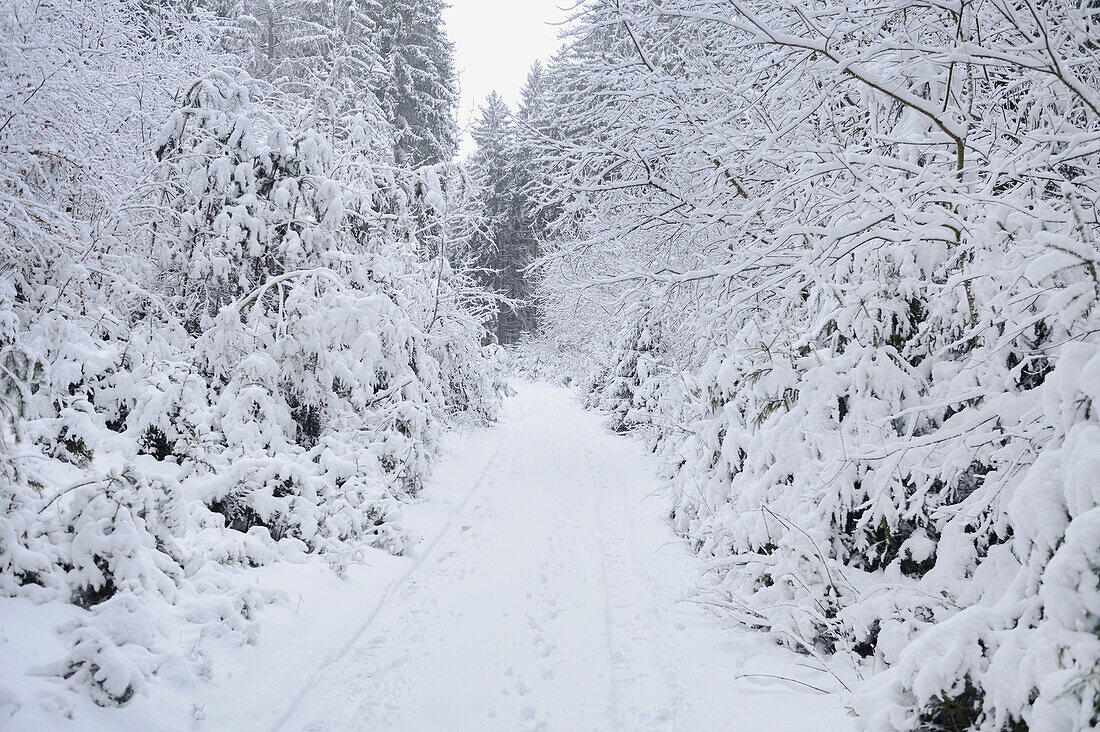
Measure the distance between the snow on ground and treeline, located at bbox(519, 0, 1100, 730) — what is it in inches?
19.4

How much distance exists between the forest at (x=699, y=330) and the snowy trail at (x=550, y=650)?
1.05 ft

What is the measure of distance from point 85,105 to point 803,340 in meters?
8.26

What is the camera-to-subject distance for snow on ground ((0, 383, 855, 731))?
331cm

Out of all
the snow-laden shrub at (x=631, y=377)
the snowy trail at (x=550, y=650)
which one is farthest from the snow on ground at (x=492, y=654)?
the snow-laden shrub at (x=631, y=377)

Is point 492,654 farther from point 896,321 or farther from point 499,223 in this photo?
point 499,223

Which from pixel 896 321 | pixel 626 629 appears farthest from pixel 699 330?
pixel 626 629

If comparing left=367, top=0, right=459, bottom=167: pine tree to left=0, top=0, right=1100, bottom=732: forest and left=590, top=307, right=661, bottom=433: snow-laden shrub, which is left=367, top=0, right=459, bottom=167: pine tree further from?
left=0, top=0, right=1100, bottom=732: forest

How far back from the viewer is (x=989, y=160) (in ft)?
9.41

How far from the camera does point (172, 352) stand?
6582 millimetres

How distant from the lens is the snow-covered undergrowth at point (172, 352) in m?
3.43

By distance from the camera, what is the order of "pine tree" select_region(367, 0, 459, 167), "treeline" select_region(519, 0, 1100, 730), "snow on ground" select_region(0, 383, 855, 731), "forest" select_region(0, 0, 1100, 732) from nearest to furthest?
"treeline" select_region(519, 0, 1100, 730) < "forest" select_region(0, 0, 1100, 732) < "snow on ground" select_region(0, 383, 855, 731) < "pine tree" select_region(367, 0, 459, 167)

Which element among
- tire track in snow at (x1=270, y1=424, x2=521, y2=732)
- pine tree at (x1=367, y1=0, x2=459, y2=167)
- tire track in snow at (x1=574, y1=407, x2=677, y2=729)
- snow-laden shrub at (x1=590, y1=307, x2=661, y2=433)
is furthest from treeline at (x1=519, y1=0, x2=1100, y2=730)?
pine tree at (x1=367, y1=0, x2=459, y2=167)

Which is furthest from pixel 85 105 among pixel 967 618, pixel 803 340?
pixel 967 618

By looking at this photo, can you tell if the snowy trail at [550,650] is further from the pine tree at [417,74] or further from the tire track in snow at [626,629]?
the pine tree at [417,74]
